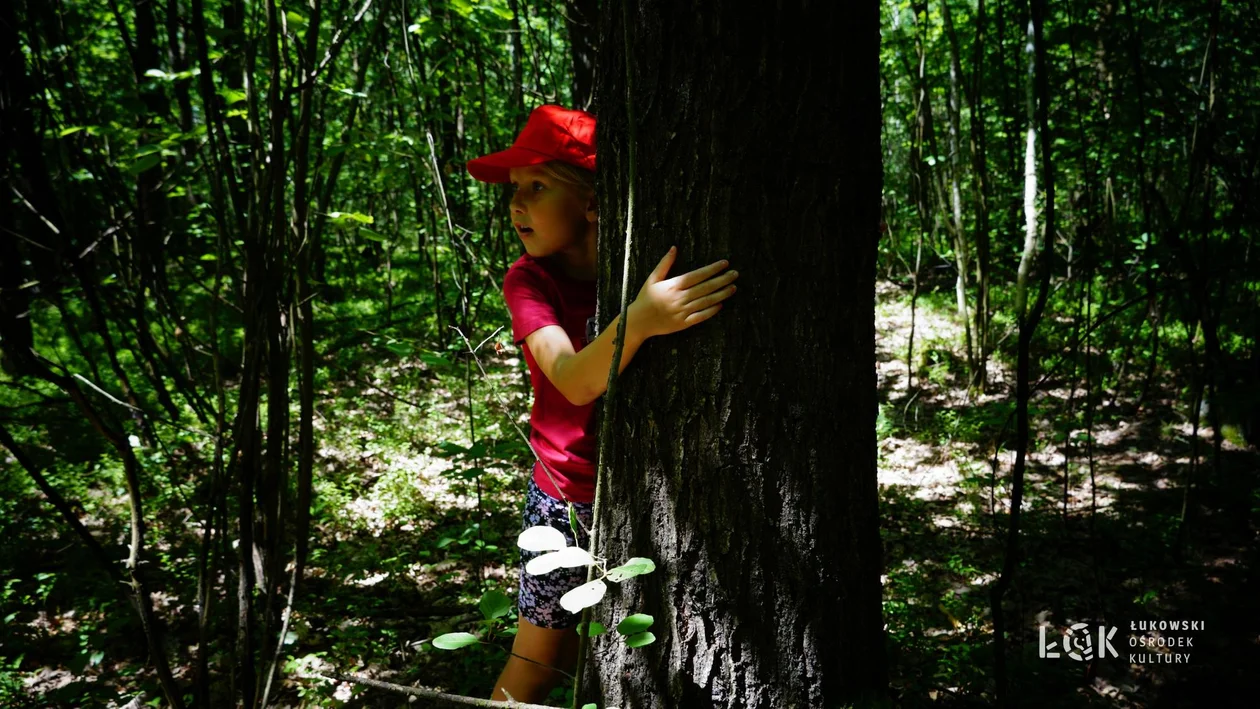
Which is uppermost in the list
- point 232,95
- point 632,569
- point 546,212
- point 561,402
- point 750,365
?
point 232,95

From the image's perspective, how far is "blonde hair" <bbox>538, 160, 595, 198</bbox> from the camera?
1.64 metres

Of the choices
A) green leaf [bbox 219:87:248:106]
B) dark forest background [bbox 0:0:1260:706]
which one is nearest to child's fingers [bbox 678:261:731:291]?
dark forest background [bbox 0:0:1260:706]

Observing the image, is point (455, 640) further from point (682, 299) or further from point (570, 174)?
point (570, 174)

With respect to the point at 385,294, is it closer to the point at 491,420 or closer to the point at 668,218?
the point at 491,420

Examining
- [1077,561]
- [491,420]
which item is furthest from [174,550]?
[1077,561]

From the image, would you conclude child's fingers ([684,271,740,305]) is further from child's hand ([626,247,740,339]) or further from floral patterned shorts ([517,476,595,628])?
floral patterned shorts ([517,476,595,628])

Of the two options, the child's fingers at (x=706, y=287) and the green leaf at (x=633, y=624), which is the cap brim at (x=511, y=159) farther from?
the green leaf at (x=633, y=624)

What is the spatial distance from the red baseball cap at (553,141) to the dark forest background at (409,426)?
1.43ft

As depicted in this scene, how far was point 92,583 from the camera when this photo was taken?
119 inches

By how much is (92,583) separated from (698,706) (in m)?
3.12

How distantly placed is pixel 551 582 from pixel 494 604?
701 mm

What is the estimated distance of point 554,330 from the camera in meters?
1.53

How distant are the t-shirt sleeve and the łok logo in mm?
2089

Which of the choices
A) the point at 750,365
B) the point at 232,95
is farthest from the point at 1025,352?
the point at 232,95
